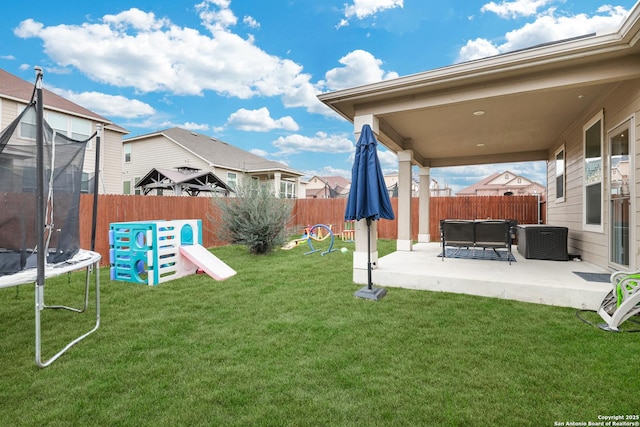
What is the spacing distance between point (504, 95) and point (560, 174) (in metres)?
4.48

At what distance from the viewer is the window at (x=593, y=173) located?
15.9 ft

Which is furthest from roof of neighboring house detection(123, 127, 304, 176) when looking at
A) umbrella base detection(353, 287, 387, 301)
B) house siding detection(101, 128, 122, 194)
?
umbrella base detection(353, 287, 387, 301)

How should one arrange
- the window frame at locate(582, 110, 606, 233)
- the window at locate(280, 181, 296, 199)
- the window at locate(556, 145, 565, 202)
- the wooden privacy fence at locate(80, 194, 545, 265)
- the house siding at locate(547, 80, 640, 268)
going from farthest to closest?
the window at locate(280, 181, 296, 199), the wooden privacy fence at locate(80, 194, 545, 265), the window at locate(556, 145, 565, 202), the window frame at locate(582, 110, 606, 233), the house siding at locate(547, 80, 640, 268)

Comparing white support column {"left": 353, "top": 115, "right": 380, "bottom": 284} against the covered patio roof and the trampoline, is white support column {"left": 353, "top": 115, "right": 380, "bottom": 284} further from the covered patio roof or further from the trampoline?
the covered patio roof

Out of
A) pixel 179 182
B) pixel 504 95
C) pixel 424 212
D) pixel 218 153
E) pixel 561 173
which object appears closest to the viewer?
pixel 504 95

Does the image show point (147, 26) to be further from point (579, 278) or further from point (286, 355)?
point (579, 278)

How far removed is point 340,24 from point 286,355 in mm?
13910

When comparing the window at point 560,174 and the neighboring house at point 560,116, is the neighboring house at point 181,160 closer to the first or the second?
the neighboring house at point 560,116

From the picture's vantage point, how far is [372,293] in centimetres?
416

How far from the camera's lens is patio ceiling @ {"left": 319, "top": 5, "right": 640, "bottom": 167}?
11.5 ft

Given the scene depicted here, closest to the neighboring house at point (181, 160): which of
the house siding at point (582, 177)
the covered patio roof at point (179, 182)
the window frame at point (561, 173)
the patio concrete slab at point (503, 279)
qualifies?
the covered patio roof at point (179, 182)

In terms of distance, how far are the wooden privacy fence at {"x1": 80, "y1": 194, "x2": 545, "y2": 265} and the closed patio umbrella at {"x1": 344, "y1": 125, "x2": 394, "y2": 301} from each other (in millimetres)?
5188

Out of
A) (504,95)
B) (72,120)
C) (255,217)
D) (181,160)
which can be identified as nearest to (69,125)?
(72,120)

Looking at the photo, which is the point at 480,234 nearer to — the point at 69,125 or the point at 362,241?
the point at 362,241
